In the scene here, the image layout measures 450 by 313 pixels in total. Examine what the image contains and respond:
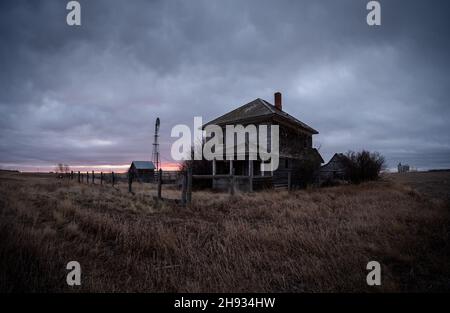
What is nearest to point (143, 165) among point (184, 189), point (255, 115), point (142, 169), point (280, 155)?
point (142, 169)

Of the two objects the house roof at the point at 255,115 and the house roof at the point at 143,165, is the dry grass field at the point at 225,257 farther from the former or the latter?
the house roof at the point at 143,165

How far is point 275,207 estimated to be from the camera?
25.0ft

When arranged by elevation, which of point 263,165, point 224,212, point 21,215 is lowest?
point 224,212

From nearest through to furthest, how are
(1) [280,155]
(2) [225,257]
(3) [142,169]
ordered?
(2) [225,257] → (1) [280,155] → (3) [142,169]

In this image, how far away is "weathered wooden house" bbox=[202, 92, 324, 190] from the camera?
16.6m

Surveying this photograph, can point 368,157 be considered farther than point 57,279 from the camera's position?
Yes

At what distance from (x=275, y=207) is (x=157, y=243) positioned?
15.9 feet

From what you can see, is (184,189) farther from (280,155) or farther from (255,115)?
(255,115)

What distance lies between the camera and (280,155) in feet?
58.0

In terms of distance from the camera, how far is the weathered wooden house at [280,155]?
16562 millimetres

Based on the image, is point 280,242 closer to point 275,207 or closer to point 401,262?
point 401,262

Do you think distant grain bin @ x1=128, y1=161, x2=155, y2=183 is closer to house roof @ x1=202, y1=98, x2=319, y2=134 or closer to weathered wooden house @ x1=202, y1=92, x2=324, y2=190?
house roof @ x1=202, y1=98, x2=319, y2=134

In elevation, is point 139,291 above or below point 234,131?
below
